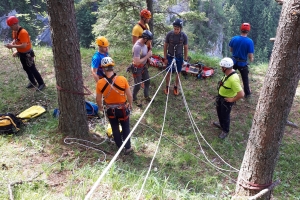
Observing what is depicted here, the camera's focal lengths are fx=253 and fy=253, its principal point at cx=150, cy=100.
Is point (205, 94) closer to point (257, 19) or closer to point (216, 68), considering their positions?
point (216, 68)

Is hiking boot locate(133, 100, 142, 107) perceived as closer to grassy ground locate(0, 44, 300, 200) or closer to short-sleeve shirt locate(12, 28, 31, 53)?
grassy ground locate(0, 44, 300, 200)

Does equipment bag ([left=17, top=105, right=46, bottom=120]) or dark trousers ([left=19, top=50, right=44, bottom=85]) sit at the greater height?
dark trousers ([left=19, top=50, right=44, bottom=85])

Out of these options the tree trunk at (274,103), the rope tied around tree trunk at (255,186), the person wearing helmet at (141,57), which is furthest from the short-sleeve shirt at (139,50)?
the rope tied around tree trunk at (255,186)

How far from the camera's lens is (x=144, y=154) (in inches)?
208

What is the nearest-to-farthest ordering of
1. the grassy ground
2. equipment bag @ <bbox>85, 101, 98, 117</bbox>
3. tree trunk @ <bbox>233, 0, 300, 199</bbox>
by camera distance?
tree trunk @ <bbox>233, 0, 300, 199</bbox>, the grassy ground, equipment bag @ <bbox>85, 101, 98, 117</bbox>

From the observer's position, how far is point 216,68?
916cm

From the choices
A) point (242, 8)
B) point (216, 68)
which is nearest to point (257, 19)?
point (242, 8)

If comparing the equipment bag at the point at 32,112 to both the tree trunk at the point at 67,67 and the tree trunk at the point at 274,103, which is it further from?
the tree trunk at the point at 274,103

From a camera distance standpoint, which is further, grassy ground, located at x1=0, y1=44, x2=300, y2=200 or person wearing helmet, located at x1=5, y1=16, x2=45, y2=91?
person wearing helmet, located at x1=5, y1=16, x2=45, y2=91

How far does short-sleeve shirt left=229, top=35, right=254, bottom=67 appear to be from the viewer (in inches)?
259

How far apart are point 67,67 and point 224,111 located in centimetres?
355

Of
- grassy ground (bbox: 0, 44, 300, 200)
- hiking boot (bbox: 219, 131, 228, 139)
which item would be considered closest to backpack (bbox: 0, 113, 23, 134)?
grassy ground (bbox: 0, 44, 300, 200)

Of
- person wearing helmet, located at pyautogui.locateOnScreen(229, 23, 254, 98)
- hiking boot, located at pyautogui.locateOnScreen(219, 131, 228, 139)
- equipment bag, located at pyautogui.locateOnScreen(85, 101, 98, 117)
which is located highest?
person wearing helmet, located at pyautogui.locateOnScreen(229, 23, 254, 98)

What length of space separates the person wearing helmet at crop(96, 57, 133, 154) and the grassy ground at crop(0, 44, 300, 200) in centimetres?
71
